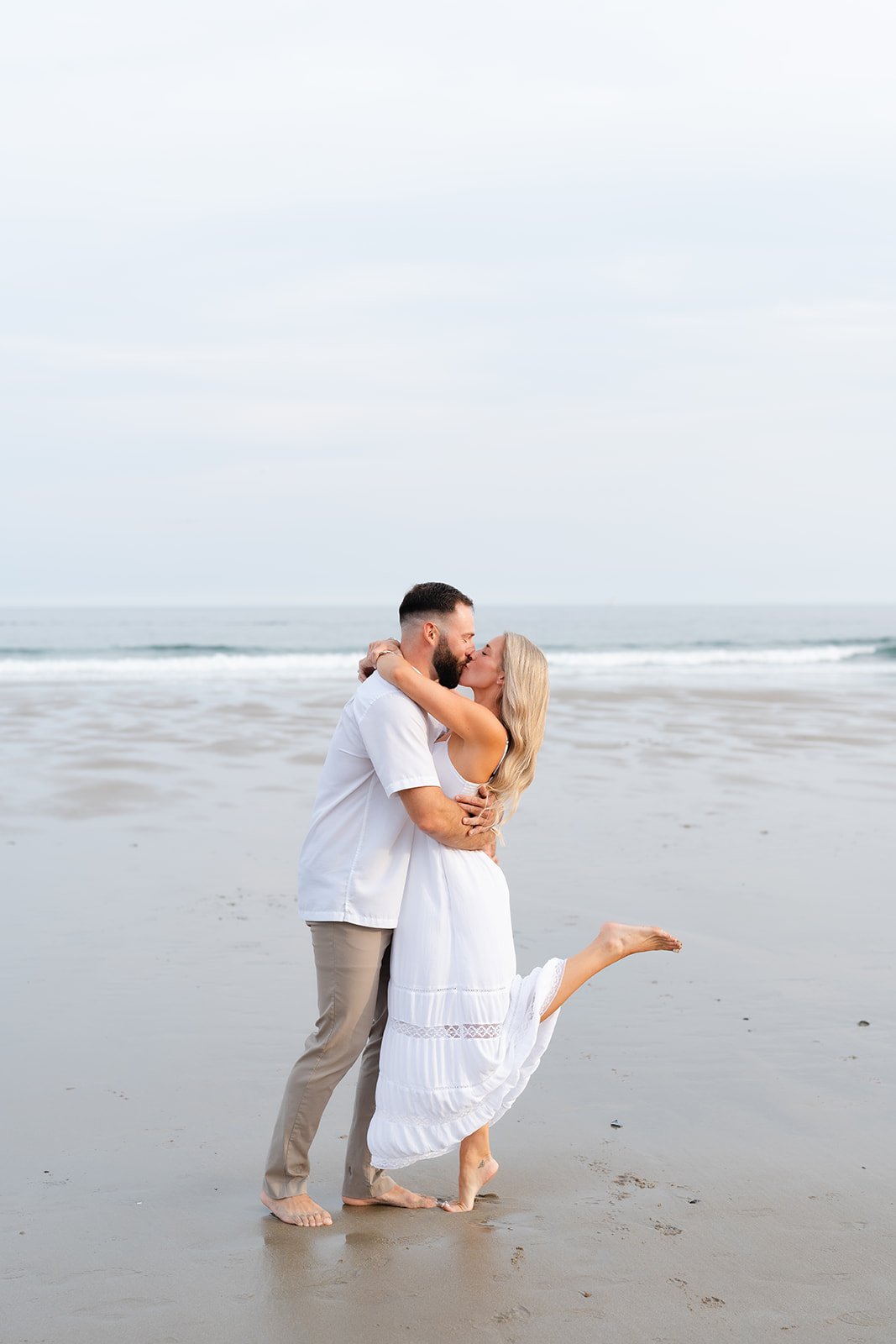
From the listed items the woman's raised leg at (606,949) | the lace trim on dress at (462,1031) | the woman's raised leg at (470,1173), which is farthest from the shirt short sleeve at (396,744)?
the woman's raised leg at (470,1173)

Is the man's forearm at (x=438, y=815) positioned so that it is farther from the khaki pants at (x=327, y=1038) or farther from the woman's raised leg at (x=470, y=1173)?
the woman's raised leg at (x=470, y=1173)

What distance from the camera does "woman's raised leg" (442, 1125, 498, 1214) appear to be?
3428mm

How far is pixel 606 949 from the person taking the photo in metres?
3.60

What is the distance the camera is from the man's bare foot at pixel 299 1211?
3318 mm

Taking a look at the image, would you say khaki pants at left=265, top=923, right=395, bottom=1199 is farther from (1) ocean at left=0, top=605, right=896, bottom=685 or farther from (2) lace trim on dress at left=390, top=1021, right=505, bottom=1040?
(1) ocean at left=0, top=605, right=896, bottom=685

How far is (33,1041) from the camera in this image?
4.58 meters

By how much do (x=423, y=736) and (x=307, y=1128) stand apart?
1.25m

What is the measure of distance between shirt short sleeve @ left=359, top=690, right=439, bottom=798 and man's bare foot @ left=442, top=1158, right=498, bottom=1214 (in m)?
1.23

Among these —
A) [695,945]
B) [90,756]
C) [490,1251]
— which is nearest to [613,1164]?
[490,1251]

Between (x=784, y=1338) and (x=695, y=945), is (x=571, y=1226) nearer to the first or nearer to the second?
(x=784, y=1338)

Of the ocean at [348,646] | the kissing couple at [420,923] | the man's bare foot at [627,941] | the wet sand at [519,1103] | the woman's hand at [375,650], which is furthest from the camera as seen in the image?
the ocean at [348,646]

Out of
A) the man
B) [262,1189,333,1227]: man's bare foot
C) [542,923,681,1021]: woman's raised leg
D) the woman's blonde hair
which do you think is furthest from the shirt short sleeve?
[262,1189,333,1227]: man's bare foot

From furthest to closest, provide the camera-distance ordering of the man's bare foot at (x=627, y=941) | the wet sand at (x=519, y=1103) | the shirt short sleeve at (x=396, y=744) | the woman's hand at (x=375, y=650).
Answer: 1. the man's bare foot at (x=627, y=941)
2. the woman's hand at (x=375, y=650)
3. the shirt short sleeve at (x=396, y=744)
4. the wet sand at (x=519, y=1103)

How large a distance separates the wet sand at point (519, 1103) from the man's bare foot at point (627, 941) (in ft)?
2.40
